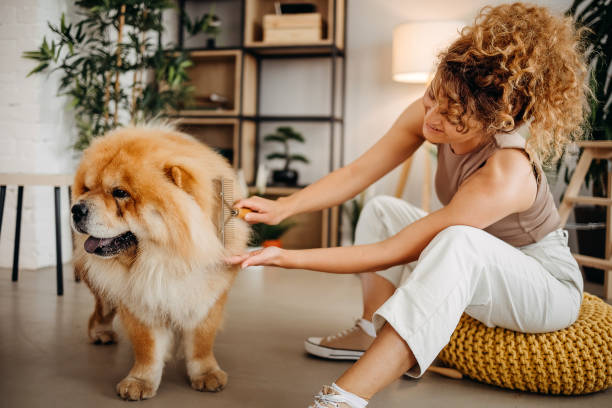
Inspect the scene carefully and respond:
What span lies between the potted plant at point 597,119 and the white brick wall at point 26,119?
9.57 ft

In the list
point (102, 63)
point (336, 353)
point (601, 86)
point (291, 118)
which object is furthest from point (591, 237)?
point (102, 63)

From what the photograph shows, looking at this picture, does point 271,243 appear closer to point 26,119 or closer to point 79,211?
point 26,119

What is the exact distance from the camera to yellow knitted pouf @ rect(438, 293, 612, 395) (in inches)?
50.9

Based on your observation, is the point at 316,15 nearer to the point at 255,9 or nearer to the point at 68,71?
the point at 255,9

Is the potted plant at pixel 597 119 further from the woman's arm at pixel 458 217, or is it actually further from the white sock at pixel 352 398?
the white sock at pixel 352 398

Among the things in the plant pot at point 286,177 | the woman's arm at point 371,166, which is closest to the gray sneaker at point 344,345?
the woman's arm at point 371,166

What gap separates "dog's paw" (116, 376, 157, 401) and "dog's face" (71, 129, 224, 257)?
334mm

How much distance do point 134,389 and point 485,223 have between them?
3.07ft

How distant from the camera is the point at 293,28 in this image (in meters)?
3.65

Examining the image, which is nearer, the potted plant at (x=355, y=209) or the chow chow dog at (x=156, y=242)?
the chow chow dog at (x=156, y=242)

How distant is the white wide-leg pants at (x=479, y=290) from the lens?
1.00m

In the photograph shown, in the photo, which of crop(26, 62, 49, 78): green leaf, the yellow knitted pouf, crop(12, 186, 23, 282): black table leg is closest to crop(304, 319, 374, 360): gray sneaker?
the yellow knitted pouf

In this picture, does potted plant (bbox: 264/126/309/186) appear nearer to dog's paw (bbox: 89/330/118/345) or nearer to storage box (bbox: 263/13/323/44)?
storage box (bbox: 263/13/323/44)

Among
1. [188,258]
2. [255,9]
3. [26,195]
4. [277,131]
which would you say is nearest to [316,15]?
[255,9]
